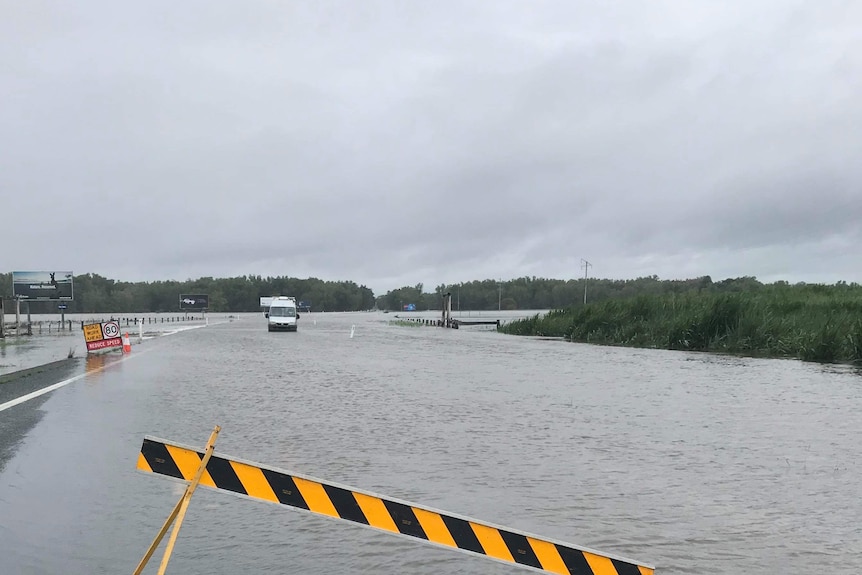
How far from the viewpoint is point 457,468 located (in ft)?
31.2

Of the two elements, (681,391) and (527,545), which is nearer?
(527,545)

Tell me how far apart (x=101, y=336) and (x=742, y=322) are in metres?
27.8

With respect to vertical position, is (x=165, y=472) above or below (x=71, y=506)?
above

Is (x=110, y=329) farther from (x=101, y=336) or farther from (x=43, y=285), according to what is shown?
(x=43, y=285)

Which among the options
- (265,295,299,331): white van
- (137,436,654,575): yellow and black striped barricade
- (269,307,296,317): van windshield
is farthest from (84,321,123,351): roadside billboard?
(269,307,296,317): van windshield

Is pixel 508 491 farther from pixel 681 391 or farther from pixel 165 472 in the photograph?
pixel 681 391

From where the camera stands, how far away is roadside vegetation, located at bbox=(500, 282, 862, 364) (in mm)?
30250

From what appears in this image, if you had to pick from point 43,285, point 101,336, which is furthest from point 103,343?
point 43,285

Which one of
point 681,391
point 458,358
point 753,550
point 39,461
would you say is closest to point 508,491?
point 753,550

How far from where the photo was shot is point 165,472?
4602 mm

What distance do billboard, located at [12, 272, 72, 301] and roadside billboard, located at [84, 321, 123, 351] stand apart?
1864 inches

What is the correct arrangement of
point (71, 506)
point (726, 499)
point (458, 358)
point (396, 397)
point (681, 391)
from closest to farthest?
point (71, 506), point (726, 499), point (396, 397), point (681, 391), point (458, 358)

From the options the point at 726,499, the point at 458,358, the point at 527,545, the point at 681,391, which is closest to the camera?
the point at 527,545

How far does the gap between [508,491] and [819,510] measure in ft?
10.3
